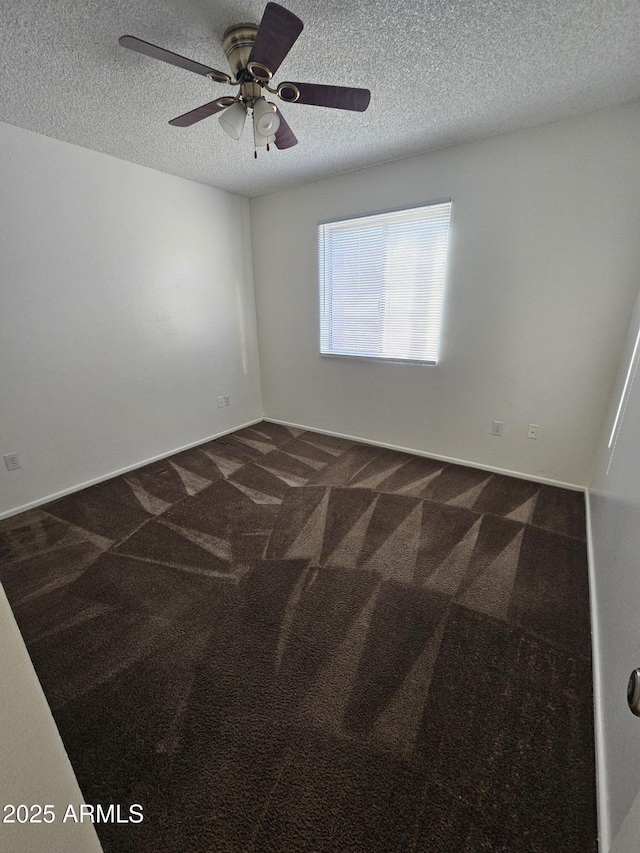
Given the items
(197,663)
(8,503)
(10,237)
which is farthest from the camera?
(8,503)

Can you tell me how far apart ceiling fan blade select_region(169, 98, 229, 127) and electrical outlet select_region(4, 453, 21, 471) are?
2.36m

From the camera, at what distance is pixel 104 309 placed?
275cm

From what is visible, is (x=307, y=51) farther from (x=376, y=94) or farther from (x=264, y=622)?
(x=264, y=622)

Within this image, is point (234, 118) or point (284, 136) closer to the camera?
point (234, 118)

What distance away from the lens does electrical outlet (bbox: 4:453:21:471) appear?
2.41 m

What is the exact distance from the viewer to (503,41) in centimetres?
152

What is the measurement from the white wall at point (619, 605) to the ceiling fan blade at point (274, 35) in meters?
1.97

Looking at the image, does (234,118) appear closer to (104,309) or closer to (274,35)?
(274,35)

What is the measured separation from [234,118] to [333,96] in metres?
0.49

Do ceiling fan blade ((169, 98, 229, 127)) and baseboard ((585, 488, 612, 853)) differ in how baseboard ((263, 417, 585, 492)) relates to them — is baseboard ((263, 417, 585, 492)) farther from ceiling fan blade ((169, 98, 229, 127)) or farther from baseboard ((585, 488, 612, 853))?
ceiling fan blade ((169, 98, 229, 127))

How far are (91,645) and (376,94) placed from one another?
3.11m

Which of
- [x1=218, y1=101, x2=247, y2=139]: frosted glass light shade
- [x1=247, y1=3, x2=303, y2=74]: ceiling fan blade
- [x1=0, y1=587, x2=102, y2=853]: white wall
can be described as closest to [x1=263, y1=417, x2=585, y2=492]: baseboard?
[x1=218, y1=101, x2=247, y2=139]: frosted glass light shade

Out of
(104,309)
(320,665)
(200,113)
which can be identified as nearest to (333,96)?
(200,113)

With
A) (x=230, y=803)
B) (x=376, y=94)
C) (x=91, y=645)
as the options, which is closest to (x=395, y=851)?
(x=230, y=803)
